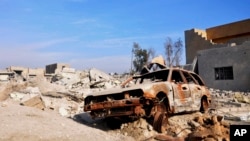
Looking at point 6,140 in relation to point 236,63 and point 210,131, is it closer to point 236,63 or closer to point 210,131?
point 210,131

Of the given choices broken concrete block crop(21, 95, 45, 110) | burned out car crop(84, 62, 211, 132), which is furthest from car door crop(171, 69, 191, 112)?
broken concrete block crop(21, 95, 45, 110)

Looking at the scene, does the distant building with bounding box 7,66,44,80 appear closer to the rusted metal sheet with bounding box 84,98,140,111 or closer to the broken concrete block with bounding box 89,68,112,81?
the broken concrete block with bounding box 89,68,112,81

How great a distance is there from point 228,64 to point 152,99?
559 inches

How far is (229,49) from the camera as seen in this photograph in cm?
2081

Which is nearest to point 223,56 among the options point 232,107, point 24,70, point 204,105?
point 232,107

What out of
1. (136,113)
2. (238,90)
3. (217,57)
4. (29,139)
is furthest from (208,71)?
(29,139)

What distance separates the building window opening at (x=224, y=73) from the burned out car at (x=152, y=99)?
38.6 feet

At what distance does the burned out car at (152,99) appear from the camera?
786 cm

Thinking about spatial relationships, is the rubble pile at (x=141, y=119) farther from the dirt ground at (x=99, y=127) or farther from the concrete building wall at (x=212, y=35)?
the concrete building wall at (x=212, y=35)

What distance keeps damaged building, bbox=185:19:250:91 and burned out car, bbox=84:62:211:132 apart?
11252mm

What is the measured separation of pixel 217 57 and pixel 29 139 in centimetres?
1710

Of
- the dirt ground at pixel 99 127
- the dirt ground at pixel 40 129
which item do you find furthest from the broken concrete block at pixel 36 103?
the dirt ground at pixel 40 129

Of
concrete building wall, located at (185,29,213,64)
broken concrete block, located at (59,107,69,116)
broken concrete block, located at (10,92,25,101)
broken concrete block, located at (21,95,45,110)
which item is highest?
concrete building wall, located at (185,29,213,64)

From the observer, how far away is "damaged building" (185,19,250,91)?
65.8 ft
